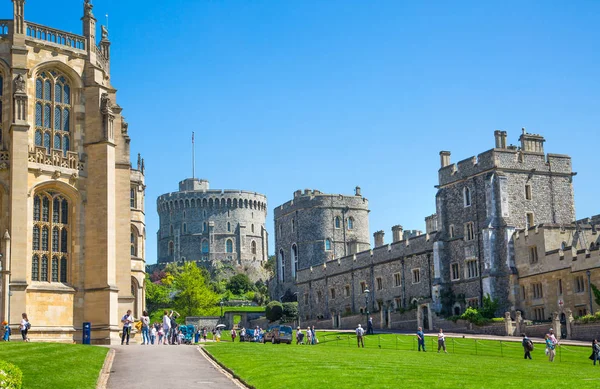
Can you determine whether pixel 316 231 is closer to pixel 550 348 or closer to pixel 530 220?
pixel 530 220

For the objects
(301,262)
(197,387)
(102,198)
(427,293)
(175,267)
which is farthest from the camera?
(175,267)

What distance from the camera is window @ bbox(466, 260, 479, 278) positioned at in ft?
190

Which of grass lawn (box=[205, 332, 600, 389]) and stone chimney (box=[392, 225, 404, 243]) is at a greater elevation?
stone chimney (box=[392, 225, 404, 243])

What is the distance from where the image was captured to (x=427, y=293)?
62.2 metres

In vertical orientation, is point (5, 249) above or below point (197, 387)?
above

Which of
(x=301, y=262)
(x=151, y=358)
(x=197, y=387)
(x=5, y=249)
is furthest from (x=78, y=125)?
(x=301, y=262)

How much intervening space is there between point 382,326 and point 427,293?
4320 mm

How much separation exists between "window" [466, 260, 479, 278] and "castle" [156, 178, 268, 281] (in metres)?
74.8

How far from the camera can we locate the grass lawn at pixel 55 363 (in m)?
19.8

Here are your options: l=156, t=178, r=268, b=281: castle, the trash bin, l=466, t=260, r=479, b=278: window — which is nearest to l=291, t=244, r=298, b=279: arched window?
l=466, t=260, r=479, b=278: window

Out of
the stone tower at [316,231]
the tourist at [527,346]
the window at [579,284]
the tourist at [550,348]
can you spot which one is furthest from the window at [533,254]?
the stone tower at [316,231]

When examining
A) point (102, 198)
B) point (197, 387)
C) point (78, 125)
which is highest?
point (78, 125)

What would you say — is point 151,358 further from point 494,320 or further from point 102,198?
point 494,320

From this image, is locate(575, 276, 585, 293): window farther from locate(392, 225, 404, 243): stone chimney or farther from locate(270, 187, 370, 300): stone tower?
locate(270, 187, 370, 300): stone tower
